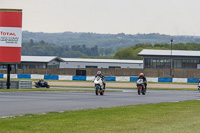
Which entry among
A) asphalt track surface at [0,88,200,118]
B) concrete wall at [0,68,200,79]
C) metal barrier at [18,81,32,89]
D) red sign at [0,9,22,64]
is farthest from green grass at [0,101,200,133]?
concrete wall at [0,68,200,79]

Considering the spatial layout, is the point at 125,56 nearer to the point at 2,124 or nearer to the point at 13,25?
the point at 13,25

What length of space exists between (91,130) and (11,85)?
28281mm

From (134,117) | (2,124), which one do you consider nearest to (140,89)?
(134,117)

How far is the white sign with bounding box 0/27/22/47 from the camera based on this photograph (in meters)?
36.2

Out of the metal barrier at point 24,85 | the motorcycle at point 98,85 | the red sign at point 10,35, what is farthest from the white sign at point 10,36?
the motorcycle at point 98,85

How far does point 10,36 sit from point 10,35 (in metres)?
0.10

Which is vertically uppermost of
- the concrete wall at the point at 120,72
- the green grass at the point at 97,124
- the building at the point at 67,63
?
the building at the point at 67,63

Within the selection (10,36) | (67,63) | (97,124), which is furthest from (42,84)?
(67,63)

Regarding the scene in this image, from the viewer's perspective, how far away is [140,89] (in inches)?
1294

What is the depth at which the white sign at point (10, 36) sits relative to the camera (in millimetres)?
36219

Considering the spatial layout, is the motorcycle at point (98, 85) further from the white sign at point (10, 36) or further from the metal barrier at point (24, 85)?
the metal barrier at point (24, 85)

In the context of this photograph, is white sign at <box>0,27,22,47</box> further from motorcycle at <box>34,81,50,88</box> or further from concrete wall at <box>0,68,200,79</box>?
concrete wall at <box>0,68,200,79</box>

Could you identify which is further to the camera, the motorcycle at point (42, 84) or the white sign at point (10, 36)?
the motorcycle at point (42, 84)

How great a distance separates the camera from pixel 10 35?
36.6 meters
